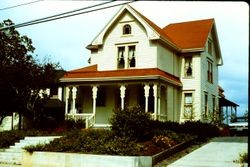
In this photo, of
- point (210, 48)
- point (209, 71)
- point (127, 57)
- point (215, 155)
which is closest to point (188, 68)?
point (209, 71)

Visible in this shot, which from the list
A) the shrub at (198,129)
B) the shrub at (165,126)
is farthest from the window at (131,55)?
the shrub at (165,126)

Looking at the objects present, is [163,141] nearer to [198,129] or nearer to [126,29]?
[198,129]

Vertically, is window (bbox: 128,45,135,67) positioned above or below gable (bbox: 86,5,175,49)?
below

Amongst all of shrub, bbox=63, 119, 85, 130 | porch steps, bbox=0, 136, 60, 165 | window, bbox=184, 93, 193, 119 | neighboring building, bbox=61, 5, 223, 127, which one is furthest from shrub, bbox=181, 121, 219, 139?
shrub, bbox=63, 119, 85, 130

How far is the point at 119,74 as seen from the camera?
105 feet

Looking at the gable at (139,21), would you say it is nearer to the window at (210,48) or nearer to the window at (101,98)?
the window at (101,98)

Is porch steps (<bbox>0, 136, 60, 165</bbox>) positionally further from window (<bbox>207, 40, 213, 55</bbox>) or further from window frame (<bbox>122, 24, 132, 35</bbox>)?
window (<bbox>207, 40, 213, 55</bbox>)

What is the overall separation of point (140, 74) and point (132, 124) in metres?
9.82

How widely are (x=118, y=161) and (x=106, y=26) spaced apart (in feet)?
57.2

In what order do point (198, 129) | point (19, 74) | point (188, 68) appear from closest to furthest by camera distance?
point (198, 129) → point (19, 74) → point (188, 68)

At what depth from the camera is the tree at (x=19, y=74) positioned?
3041 centimetres

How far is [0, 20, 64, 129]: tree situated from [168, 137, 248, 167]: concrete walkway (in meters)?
12.1

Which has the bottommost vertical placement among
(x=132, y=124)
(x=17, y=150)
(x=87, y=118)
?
(x=17, y=150)

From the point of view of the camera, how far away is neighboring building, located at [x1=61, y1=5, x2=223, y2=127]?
3222 cm
